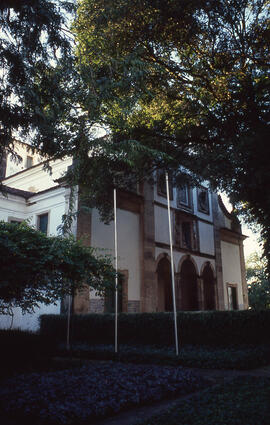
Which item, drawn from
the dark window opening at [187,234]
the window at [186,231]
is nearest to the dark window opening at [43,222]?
the window at [186,231]

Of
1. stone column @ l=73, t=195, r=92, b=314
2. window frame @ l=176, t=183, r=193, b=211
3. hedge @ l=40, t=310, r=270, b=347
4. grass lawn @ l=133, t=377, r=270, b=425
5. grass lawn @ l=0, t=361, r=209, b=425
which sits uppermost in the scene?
window frame @ l=176, t=183, r=193, b=211

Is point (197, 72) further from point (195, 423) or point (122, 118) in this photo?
point (195, 423)

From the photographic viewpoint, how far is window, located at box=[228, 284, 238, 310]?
23.9 metres

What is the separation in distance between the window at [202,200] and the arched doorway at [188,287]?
4.41 metres

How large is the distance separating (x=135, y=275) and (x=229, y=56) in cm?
1076

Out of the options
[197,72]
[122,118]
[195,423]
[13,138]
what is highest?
[197,72]

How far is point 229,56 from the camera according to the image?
34.6 feet

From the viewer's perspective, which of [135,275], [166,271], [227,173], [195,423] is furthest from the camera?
[166,271]

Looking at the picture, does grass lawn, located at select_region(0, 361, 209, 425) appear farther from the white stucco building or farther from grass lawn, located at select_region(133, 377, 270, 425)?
the white stucco building

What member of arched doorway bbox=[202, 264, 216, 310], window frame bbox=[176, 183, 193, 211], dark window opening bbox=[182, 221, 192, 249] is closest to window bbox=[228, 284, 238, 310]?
arched doorway bbox=[202, 264, 216, 310]

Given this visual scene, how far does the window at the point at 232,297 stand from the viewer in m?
23.9

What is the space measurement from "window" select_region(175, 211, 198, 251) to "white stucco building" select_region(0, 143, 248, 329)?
0.06m

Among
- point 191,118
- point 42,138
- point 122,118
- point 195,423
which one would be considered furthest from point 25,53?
point 191,118

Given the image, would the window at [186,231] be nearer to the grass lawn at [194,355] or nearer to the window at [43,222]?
the window at [43,222]
